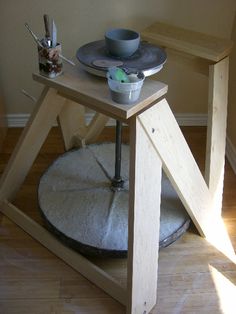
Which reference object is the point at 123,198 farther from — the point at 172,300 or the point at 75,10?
the point at 75,10

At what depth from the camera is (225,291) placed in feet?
4.63

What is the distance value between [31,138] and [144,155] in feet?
1.78

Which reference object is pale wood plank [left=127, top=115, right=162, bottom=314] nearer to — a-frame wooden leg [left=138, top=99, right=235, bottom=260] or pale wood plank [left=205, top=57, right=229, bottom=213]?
a-frame wooden leg [left=138, top=99, right=235, bottom=260]

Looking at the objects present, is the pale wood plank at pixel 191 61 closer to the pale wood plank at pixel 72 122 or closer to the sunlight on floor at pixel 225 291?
the pale wood plank at pixel 72 122

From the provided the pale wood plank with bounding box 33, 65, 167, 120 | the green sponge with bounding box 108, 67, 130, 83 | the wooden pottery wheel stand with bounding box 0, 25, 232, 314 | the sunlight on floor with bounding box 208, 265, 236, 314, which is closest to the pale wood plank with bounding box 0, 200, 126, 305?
the wooden pottery wheel stand with bounding box 0, 25, 232, 314

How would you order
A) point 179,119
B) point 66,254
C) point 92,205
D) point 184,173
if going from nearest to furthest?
point 184,173
point 66,254
point 92,205
point 179,119

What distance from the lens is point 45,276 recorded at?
145cm

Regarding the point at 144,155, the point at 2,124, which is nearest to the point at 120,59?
the point at 144,155

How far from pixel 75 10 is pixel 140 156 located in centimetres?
108

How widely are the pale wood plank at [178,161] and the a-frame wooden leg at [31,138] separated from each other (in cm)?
42

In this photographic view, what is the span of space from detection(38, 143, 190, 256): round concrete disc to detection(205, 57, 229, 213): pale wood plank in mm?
164

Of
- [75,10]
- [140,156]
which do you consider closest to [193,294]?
[140,156]

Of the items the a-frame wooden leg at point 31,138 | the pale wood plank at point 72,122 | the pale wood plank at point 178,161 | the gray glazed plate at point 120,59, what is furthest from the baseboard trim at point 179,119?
the gray glazed plate at point 120,59

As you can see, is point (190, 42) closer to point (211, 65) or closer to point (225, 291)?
point (211, 65)
